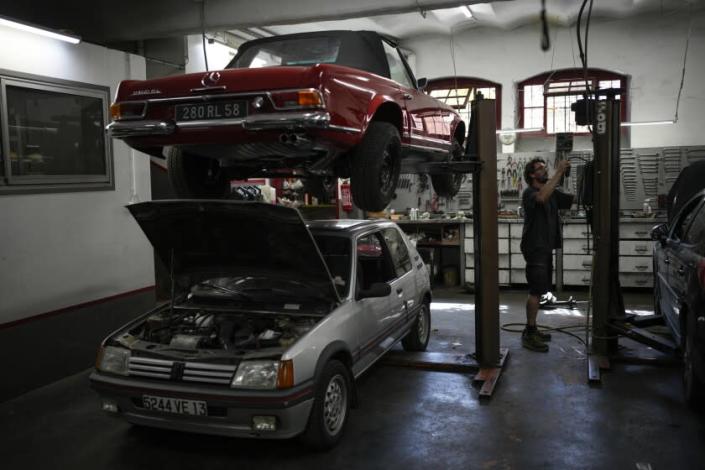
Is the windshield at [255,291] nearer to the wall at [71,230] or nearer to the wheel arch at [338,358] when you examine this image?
the wheel arch at [338,358]

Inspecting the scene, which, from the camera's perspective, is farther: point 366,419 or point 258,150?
point 366,419

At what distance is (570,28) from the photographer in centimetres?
972

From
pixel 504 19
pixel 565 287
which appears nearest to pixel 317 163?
pixel 565 287

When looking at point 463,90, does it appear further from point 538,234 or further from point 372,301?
point 372,301

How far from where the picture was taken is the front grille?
11.0 feet

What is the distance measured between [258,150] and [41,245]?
2.58 metres

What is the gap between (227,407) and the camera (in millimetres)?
3316

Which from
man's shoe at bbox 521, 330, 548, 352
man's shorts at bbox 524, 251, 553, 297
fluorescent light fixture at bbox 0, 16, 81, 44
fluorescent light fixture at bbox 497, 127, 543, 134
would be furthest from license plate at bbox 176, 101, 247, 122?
fluorescent light fixture at bbox 497, 127, 543, 134

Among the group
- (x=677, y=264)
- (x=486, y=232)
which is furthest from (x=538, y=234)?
(x=677, y=264)

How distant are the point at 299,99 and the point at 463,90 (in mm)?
7933

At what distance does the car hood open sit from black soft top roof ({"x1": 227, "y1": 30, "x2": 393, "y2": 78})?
123cm

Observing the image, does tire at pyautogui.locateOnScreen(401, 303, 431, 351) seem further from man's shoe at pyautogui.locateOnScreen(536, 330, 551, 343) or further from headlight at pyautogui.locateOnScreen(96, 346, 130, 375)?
headlight at pyautogui.locateOnScreen(96, 346, 130, 375)

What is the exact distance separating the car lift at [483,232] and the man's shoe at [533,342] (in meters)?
0.68

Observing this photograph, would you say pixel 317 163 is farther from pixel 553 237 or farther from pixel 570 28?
pixel 570 28
